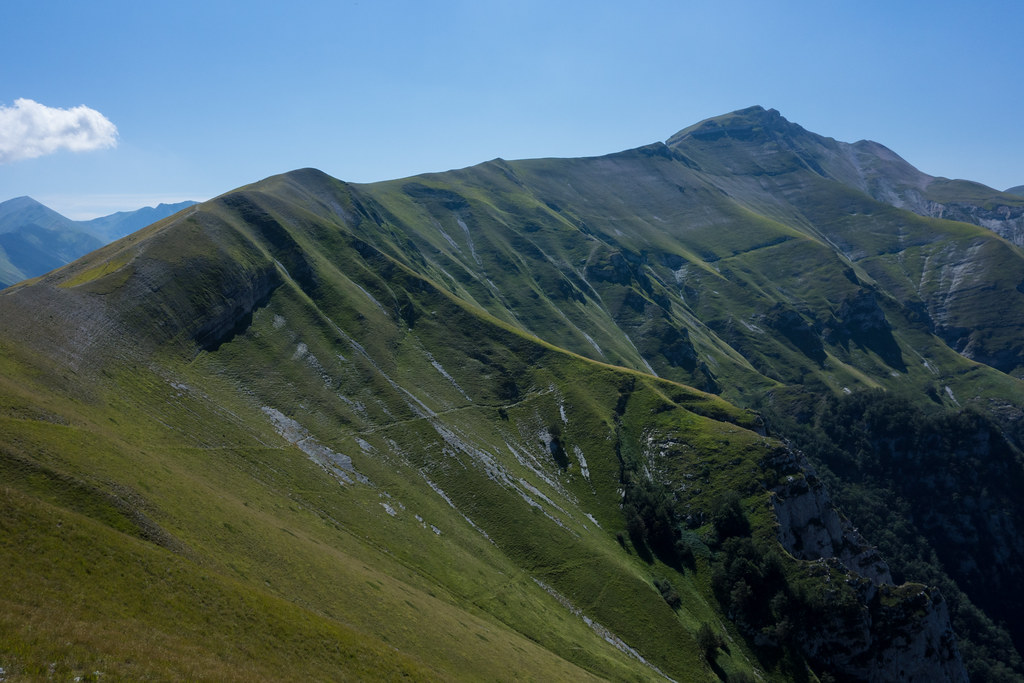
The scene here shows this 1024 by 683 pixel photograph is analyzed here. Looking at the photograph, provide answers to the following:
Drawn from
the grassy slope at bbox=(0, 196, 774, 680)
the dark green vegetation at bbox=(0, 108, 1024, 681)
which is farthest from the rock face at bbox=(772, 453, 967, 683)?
the grassy slope at bbox=(0, 196, 774, 680)

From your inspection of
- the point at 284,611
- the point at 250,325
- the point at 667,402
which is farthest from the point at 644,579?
the point at 250,325

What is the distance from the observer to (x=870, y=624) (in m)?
101

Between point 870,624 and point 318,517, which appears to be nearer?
point 318,517

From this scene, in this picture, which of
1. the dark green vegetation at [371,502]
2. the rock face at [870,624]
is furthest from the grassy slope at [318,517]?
the rock face at [870,624]

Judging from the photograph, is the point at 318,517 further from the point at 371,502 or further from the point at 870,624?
the point at 870,624

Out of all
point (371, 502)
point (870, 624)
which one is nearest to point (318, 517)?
point (371, 502)

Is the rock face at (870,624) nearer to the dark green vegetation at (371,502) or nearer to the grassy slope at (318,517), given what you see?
the dark green vegetation at (371,502)

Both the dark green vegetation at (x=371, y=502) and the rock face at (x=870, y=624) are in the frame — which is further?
the rock face at (x=870, y=624)

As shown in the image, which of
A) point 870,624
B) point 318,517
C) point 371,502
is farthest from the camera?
point 870,624

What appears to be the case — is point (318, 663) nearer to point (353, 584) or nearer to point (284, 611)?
point (284, 611)

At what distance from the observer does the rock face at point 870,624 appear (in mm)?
97875

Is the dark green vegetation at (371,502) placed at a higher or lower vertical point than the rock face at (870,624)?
higher

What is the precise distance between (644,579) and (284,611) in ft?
256

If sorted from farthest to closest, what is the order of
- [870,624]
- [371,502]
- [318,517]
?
1. [870,624]
2. [371,502]
3. [318,517]
